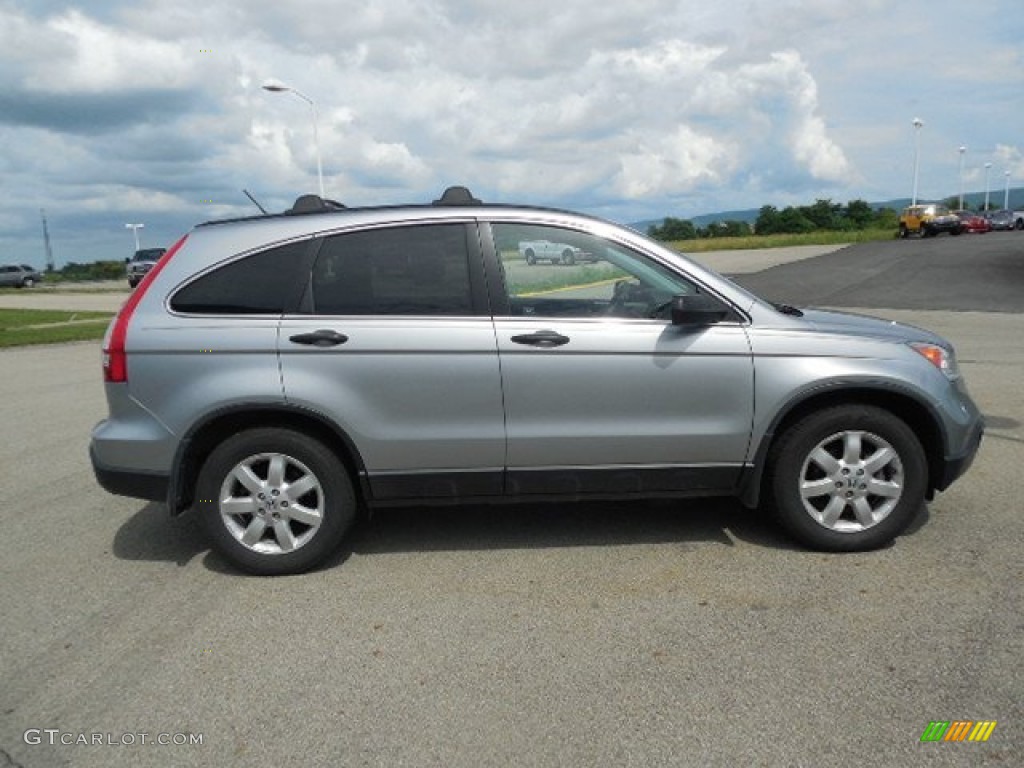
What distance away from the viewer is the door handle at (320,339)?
12.2 feet

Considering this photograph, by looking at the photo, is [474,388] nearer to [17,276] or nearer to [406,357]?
[406,357]

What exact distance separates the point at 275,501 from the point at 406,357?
989 millimetres

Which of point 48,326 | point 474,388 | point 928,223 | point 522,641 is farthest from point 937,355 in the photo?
point 928,223

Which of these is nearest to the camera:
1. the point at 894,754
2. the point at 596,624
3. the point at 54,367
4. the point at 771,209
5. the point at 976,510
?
the point at 894,754

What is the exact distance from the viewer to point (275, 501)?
386 cm

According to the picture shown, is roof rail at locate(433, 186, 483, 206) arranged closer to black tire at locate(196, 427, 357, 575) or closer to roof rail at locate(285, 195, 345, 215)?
roof rail at locate(285, 195, 345, 215)

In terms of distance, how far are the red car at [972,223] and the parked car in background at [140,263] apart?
1776 inches

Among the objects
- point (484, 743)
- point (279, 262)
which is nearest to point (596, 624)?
point (484, 743)

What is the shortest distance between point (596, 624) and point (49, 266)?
88.3 meters

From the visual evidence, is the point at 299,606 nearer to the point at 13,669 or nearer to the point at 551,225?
the point at 13,669

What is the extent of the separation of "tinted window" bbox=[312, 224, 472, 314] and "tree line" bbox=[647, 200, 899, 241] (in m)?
79.9

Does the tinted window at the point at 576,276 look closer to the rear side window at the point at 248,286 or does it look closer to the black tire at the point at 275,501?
the rear side window at the point at 248,286

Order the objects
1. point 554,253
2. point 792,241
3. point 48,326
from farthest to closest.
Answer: point 792,241 < point 48,326 < point 554,253

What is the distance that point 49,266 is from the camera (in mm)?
77188
